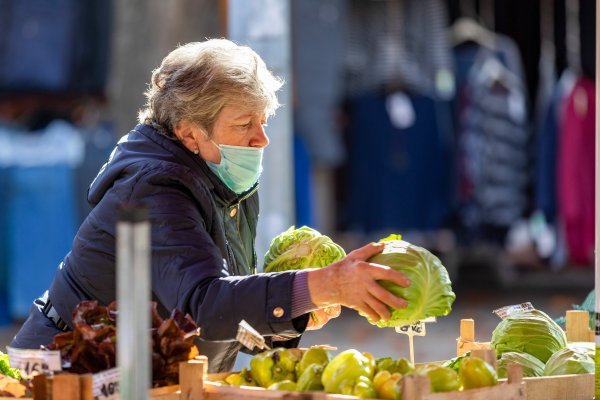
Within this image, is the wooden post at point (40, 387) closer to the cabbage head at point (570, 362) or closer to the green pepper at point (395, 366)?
the green pepper at point (395, 366)

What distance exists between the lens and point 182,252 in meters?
2.99

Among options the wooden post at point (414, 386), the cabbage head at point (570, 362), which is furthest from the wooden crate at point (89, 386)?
the cabbage head at point (570, 362)

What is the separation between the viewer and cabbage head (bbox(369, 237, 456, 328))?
2908mm

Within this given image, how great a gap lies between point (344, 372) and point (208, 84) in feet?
3.50

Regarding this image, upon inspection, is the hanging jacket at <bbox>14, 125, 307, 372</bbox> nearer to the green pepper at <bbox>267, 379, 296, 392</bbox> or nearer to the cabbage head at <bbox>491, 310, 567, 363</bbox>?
the green pepper at <bbox>267, 379, 296, 392</bbox>

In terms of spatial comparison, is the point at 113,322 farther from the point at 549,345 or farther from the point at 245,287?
the point at 549,345

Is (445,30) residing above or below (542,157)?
above

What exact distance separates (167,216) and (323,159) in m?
5.93

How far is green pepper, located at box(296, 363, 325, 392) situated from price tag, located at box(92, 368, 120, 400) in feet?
1.47

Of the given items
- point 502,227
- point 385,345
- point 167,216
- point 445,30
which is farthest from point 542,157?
point 167,216

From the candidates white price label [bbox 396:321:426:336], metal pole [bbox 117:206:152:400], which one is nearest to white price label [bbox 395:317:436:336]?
white price label [bbox 396:321:426:336]

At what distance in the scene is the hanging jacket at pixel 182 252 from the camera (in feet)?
9.46

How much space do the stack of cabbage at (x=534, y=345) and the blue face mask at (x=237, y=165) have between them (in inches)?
36.4

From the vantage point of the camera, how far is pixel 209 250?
9.87ft
